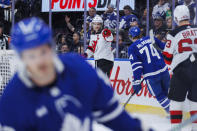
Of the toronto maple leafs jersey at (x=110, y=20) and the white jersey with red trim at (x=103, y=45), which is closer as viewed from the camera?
the white jersey with red trim at (x=103, y=45)

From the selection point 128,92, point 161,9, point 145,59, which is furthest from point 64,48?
point 145,59

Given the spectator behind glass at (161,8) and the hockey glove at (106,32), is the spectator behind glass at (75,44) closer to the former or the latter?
the hockey glove at (106,32)

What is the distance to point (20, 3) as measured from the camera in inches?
350

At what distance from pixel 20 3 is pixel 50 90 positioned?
7.46m

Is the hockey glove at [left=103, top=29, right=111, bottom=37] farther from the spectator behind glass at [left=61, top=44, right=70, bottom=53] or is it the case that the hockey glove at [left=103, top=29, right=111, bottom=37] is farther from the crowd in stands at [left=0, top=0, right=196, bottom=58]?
the spectator behind glass at [left=61, top=44, right=70, bottom=53]

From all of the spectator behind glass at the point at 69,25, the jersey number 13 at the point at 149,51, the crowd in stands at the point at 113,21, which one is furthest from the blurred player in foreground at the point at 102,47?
the spectator behind glass at the point at 69,25

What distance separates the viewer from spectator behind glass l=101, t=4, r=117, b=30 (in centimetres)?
778

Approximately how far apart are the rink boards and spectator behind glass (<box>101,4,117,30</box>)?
654 mm

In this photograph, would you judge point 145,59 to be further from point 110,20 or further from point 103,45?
point 110,20

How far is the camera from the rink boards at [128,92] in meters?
6.88

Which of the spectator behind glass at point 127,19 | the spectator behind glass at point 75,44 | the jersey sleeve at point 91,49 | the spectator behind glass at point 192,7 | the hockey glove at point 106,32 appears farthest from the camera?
the spectator behind glass at point 75,44

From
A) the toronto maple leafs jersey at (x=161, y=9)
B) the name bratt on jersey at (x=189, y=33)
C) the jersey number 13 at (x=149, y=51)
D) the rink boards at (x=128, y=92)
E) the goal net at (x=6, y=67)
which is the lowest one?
the rink boards at (x=128, y=92)

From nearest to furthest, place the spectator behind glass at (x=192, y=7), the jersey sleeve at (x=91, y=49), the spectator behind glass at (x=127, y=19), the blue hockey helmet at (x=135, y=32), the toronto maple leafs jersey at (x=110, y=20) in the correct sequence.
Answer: the blue hockey helmet at (x=135, y=32) < the spectator behind glass at (x=192, y=7) < the jersey sleeve at (x=91, y=49) < the spectator behind glass at (x=127, y=19) < the toronto maple leafs jersey at (x=110, y=20)

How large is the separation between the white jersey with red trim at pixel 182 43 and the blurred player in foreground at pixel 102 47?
2.48m
